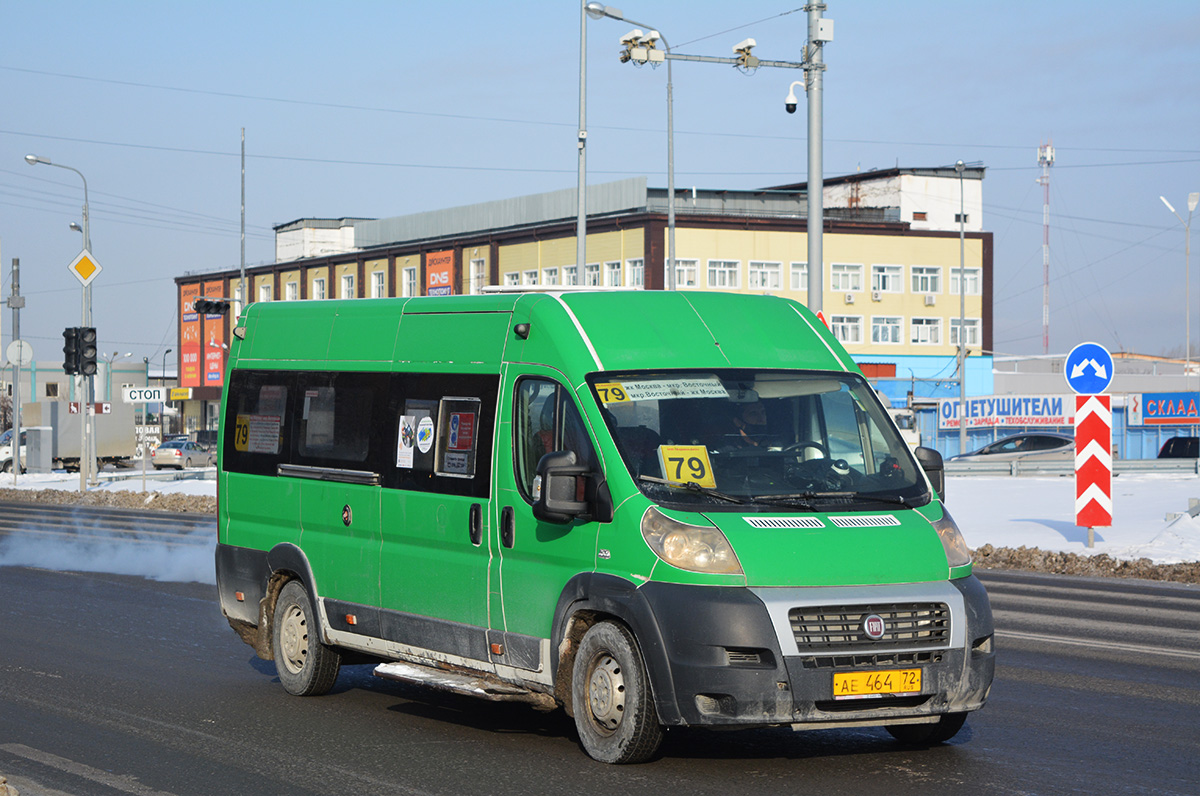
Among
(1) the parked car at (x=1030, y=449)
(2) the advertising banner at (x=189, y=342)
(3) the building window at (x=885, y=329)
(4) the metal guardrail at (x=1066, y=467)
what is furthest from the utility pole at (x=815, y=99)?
(2) the advertising banner at (x=189, y=342)

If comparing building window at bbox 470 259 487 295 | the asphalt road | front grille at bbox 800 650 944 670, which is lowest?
the asphalt road

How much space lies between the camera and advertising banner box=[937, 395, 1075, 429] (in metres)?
61.8

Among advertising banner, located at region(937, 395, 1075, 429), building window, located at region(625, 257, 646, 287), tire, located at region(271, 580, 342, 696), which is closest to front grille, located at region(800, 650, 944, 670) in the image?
tire, located at region(271, 580, 342, 696)

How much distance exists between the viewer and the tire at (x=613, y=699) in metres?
6.97

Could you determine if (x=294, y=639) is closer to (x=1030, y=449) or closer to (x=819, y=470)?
(x=819, y=470)

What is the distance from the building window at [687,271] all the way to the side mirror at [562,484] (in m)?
70.3

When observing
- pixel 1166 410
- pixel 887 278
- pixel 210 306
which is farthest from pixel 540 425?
pixel 887 278

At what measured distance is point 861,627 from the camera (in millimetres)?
6727

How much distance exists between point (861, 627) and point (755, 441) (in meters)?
1.17

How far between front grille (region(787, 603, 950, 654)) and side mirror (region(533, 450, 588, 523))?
1.21 meters

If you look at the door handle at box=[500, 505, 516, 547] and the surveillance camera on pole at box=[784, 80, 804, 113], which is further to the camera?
the surveillance camera on pole at box=[784, 80, 804, 113]

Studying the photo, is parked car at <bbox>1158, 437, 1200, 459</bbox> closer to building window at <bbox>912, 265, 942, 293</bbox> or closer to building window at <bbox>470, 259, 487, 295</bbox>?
building window at <bbox>912, 265, 942, 293</bbox>

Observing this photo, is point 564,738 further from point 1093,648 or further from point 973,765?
point 1093,648

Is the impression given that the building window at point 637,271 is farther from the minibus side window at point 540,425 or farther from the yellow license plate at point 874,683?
the yellow license plate at point 874,683
